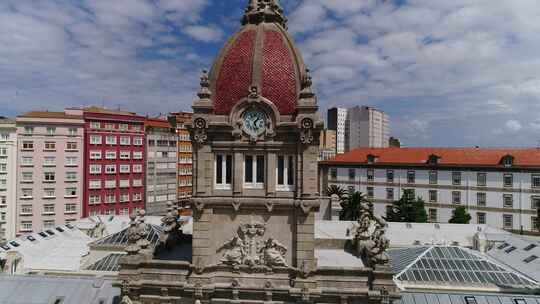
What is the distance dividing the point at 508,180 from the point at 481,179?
17.8ft

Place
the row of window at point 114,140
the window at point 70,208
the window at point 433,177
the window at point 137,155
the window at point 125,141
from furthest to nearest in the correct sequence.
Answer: the window at point 137,155, the window at point 125,141, the window at point 433,177, the row of window at point 114,140, the window at point 70,208

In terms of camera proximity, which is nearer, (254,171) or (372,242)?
(254,171)

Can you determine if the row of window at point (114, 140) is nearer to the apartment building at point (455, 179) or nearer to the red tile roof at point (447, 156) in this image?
the red tile roof at point (447, 156)

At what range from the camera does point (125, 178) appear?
9538cm

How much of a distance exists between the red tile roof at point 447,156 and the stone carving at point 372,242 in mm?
73987

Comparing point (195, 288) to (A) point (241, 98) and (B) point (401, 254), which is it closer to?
(A) point (241, 98)

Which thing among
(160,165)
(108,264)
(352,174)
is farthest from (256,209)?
(160,165)

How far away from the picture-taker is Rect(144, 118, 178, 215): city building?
10175cm

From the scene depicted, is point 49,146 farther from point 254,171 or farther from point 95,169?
point 254,171

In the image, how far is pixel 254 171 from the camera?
22.0 meters

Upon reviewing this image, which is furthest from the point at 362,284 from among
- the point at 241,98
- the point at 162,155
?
the point at 162,155

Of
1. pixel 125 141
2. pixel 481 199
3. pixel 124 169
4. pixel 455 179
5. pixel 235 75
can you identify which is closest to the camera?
pixel 235 75

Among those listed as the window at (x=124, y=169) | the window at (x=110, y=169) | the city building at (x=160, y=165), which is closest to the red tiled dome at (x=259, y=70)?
the window at (x=110, y=169)

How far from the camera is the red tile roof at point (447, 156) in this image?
83.8 m
